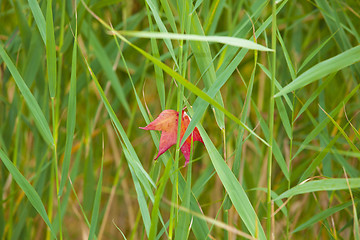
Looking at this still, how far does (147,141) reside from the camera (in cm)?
119

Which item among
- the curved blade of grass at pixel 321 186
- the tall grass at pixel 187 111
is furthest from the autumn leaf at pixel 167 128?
the curved blade of grass at pixel 321 186

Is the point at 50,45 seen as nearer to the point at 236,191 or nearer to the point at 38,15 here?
the point at 38,15

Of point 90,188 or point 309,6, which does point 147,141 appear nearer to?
point 90,188

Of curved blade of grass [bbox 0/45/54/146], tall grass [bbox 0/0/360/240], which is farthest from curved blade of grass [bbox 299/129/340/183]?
curved blade of grass [bbox 0/45/54/146]

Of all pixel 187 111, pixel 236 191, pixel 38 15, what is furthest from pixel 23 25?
pixel 236 191

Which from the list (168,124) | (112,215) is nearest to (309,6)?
(168,124)

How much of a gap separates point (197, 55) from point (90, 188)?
425mm

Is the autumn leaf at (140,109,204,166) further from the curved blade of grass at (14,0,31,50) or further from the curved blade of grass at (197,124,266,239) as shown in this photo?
the curved blade of grass at (14,0,31,50)

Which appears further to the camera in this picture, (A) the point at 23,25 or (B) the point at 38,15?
(A) the point at 23,25

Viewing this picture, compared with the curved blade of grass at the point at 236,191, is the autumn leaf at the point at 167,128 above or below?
above

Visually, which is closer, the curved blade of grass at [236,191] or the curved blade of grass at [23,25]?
the curved blade of grass at [236,191]

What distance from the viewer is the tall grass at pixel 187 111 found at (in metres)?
0.49

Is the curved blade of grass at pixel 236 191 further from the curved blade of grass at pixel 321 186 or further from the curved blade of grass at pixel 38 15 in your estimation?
the curved blade of grass at pixel 38 15

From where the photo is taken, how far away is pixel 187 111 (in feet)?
2.19
